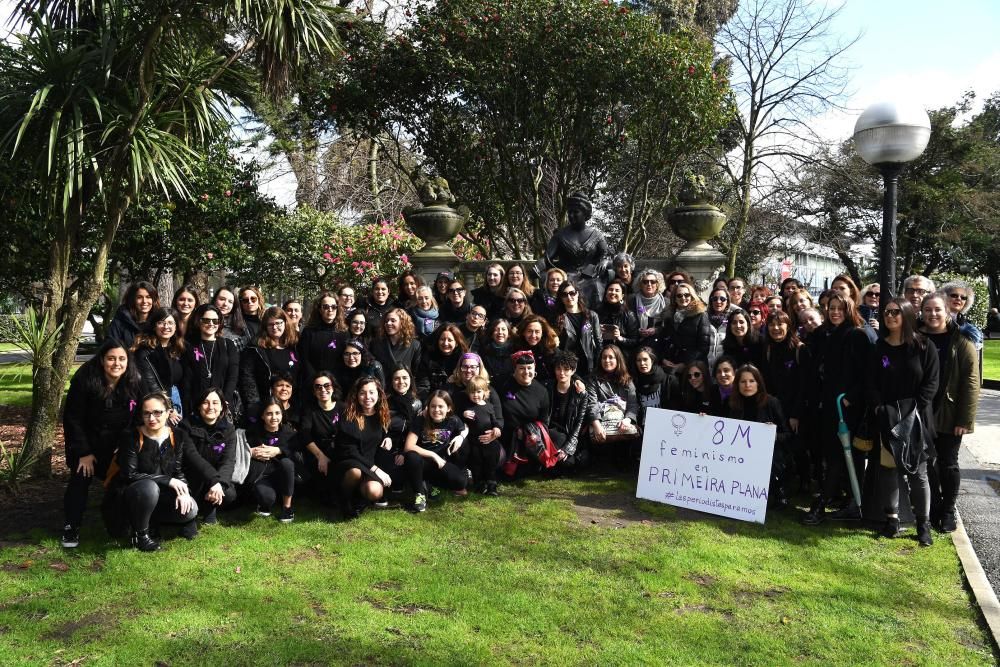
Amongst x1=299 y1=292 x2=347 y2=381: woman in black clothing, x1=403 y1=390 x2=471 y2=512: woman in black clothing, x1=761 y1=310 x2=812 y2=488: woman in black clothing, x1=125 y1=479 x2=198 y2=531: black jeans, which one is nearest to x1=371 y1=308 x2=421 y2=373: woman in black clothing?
x1=299 y1=292 x2=347 y2=381: woman in black clothing

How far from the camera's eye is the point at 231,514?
5469 millimetres

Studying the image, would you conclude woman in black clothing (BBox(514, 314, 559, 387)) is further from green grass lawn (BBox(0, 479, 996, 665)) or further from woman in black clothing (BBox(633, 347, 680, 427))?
green grass lawn (BBox(0, 479, 996, 665))

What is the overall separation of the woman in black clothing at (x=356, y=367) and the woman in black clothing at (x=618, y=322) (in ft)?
7.49

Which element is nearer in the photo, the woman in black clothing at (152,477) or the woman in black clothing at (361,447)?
the woman in black clothing at (152,477)

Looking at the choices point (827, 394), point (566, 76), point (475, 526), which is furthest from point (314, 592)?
point (566, 76)

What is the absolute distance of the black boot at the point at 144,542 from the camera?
186 inches

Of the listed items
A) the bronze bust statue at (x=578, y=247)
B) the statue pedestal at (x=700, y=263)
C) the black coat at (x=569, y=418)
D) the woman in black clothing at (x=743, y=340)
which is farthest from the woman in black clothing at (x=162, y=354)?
the statue pedestal at (x=700, y=263)

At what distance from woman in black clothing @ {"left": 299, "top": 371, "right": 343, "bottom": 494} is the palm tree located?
2223 mm

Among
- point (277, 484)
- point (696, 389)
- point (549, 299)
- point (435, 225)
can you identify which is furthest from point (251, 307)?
point (435, 225)

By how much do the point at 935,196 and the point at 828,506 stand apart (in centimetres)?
2624

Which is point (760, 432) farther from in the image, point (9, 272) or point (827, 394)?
point (9, 272)

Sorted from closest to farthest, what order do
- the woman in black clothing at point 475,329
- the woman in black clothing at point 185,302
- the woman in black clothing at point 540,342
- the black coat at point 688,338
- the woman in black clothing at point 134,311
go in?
the woman in black clothing at point 134,311
the woman in black clothing at point 185,302
the woman in black clothing at point 540,342
the black coat at point 688,338
the woman in black clothing at point 475,329

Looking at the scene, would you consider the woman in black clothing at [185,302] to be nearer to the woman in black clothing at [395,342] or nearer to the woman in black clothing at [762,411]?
the woman in black clothing at [395,342]

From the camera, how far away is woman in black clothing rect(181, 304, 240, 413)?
5605 mm
